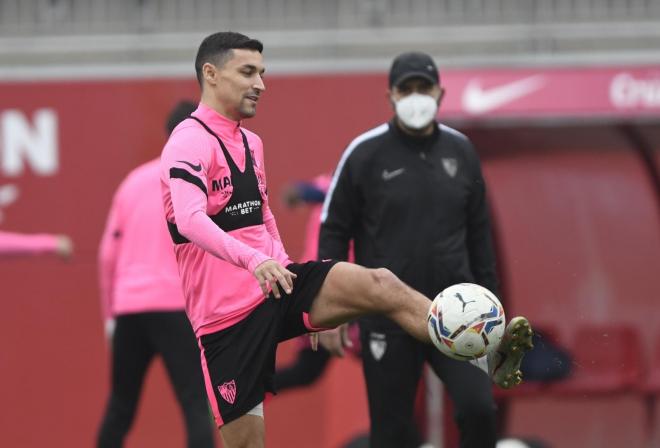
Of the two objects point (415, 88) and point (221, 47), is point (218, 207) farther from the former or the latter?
point (415, 88)

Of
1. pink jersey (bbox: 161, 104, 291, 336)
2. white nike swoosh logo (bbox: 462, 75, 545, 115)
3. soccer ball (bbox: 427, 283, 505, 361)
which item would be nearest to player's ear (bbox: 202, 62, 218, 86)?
pink jersey (bbox: 161, 104, 291, 336)

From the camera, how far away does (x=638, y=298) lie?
1239 centimetres

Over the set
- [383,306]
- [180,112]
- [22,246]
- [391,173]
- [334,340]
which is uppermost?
[180,112]

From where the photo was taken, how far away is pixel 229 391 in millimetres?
6227

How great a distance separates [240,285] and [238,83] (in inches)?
34.1

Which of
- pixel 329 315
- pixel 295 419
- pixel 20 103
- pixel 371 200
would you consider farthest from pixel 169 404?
pixel 329 315

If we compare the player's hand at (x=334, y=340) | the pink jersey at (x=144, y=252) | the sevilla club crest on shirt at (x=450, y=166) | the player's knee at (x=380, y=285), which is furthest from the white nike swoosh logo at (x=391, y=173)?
the pink jersey at (x=144, y=252)

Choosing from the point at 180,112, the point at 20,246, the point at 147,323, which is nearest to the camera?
the point at 180,112

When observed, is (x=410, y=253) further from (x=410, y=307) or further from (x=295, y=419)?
(x=295, y=419)

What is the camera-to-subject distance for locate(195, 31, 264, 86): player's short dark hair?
20.7ft

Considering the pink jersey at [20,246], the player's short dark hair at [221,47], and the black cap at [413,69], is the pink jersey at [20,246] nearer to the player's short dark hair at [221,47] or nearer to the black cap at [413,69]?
the black cap at [413,69]

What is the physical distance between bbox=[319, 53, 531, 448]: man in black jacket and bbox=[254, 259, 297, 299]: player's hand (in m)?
1.44

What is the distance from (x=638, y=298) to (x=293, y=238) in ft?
9.79

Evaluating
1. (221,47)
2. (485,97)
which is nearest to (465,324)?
(221,47)
